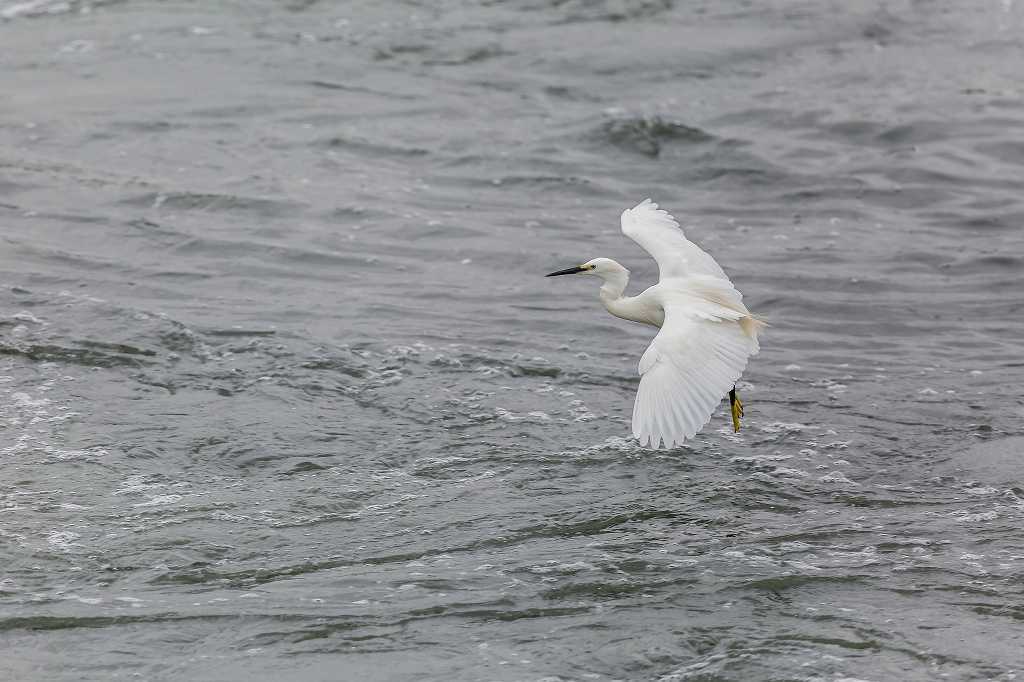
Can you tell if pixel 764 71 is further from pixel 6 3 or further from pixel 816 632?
pixel 816 632

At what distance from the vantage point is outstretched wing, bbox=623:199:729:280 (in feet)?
22.9

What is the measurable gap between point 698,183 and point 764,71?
9.64 ft

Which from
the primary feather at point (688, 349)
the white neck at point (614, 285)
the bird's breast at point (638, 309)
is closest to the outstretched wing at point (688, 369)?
the primary feather at point (688, 349)

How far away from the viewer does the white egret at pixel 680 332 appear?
5.50 metres

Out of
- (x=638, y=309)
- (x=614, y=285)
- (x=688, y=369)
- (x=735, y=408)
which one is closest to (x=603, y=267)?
(x=614, y=285)

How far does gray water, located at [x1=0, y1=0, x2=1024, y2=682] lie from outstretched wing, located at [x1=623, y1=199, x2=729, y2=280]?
66 cm

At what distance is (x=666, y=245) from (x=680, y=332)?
1282 millimetres

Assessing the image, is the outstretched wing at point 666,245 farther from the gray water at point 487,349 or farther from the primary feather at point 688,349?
the gray water at point 487,349

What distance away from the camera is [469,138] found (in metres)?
11.3

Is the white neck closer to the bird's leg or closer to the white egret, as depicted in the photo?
the white egret

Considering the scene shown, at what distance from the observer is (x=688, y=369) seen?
224 inches

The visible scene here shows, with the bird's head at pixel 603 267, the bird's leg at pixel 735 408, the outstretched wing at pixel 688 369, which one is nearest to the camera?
the outstretched wing at pixel 688 369

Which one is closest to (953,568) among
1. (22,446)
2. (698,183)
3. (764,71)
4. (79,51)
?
(22,446)

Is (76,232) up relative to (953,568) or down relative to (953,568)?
up
